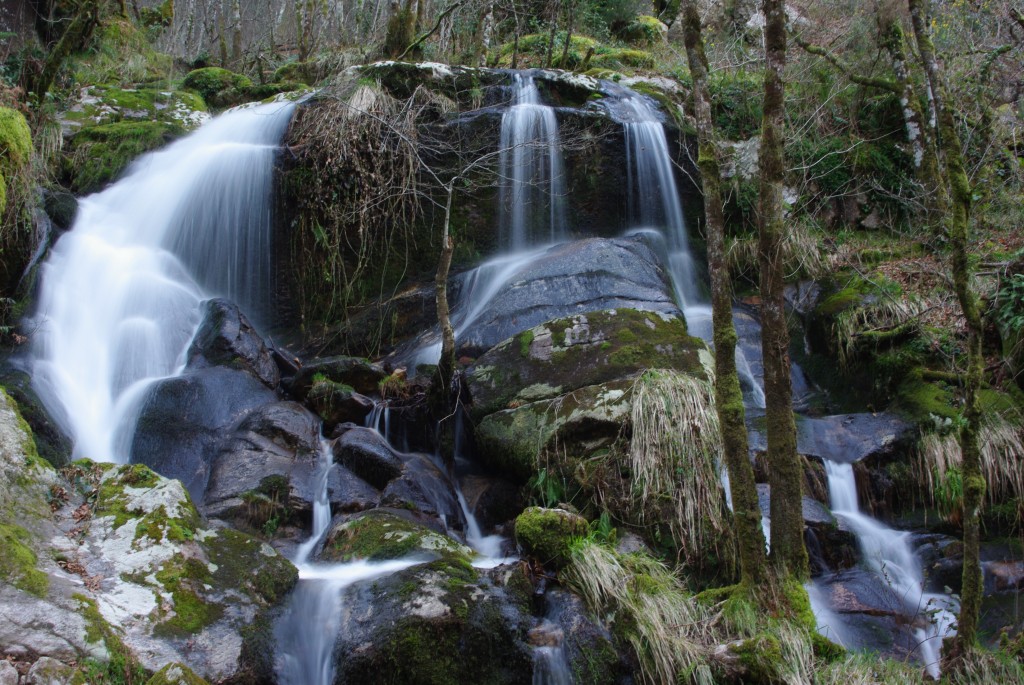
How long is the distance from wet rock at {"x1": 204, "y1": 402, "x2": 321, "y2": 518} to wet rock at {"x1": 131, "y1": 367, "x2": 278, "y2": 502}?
0.46ft

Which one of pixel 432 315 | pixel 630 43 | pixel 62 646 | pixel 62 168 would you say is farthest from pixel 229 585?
pixel 630 43

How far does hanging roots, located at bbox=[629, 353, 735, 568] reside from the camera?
16.8 ft

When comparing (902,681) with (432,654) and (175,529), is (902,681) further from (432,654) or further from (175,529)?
(175,529)

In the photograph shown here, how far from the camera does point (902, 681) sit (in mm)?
3756

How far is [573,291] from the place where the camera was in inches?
305

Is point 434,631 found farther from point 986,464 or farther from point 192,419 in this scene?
point 986,464

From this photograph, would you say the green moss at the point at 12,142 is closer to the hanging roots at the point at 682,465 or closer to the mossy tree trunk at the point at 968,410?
the hanging roots at the point at 682,465

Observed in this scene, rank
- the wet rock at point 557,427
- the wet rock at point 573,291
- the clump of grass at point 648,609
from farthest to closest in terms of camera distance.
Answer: the wet rock at point 573,291, the wet rock at point 557,427, the clump of grass at point 648,609

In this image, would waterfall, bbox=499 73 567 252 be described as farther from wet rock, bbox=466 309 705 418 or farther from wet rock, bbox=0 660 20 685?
wet rock, bbox=0 660 20 685

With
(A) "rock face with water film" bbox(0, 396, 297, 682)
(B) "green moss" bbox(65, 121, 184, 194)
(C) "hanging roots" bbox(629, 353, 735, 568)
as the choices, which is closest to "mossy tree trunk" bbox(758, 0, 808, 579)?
(C) "hanging roots" bbox(629, 353, 735, 568)

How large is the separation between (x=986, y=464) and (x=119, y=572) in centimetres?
656

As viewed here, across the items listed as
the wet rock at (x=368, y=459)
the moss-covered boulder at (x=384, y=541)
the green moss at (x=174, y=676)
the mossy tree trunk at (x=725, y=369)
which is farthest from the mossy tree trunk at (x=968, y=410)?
the wet rock at (x=368, y=459)

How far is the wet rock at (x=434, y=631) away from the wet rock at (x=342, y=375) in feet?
11.5

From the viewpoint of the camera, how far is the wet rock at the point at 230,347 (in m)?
7.39
